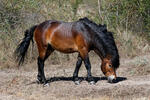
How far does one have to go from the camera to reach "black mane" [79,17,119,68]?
995 cm

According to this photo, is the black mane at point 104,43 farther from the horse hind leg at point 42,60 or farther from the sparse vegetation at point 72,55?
the horse hind leg at point 42,60

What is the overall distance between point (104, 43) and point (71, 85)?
1.44 meters

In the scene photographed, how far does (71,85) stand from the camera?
1020 cm

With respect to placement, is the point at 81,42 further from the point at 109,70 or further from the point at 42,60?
the point at 42,60

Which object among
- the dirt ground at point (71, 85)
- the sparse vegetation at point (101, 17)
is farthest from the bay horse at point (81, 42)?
the sparse vegetation at point (101, 17)

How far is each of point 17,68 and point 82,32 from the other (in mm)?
4226

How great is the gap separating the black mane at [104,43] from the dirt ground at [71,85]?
0.73 m

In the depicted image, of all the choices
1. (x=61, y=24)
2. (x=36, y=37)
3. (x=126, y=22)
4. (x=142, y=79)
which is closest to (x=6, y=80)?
(x=36, y=37)

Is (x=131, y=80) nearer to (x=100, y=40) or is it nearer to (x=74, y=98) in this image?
(x=100, y=40)

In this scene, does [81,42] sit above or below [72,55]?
above

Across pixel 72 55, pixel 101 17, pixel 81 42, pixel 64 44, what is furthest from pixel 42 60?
pixel 101 17

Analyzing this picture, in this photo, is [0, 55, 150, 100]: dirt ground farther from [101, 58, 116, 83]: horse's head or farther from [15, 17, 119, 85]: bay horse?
[15, 17, 119, 85]: bay horse

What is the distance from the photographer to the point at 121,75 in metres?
11.6

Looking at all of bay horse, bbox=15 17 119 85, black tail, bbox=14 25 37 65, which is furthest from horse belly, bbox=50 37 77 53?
black tail, bbox=14 25 37 65
